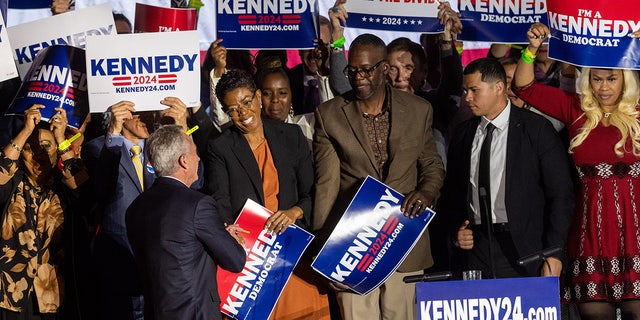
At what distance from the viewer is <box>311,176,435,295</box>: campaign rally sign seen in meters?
6.35

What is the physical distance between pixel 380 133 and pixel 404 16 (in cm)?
143

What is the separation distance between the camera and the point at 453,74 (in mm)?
7391

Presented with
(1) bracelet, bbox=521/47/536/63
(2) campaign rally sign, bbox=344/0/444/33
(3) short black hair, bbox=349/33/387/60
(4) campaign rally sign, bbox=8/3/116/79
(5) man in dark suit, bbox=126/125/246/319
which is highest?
(2) campaign rally sign, bbox=344/0/444/33

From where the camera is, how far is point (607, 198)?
643 cm

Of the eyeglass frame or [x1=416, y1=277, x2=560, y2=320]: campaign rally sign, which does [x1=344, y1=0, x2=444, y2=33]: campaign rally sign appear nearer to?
the eyeglass frame

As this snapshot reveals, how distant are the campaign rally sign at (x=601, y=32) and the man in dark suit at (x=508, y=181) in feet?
1.53

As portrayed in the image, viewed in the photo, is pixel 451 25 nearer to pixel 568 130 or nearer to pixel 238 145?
pixel 568 130

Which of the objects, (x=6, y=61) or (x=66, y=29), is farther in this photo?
(x=66, y=29)

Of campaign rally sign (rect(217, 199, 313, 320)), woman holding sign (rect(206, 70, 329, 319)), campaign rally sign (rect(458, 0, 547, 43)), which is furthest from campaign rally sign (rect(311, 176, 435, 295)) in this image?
campaign rally sign (rect(458, 0, 547, 43))

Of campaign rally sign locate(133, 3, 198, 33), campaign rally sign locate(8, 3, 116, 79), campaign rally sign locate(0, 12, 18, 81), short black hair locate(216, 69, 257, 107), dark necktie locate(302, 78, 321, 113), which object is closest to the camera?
short black hair locate(216, 69, 257, 107)

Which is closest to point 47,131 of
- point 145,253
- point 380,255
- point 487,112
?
point 145,253

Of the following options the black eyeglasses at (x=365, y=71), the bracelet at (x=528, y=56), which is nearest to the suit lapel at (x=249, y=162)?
the black eyeglasses at (x=365, y=71)

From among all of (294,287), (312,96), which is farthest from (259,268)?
(312,96)

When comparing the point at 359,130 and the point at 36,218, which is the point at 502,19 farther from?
the point at 36,218
